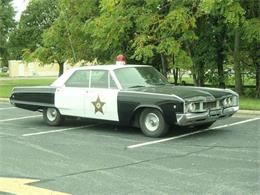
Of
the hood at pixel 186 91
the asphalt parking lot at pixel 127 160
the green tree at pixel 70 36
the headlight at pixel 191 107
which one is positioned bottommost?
the asphalt parking lot at pixel 127 160

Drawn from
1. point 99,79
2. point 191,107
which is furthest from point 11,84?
point 191,107

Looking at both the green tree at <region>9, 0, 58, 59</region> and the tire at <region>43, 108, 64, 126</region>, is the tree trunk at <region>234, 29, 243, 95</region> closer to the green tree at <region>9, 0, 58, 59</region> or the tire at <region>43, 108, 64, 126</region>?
the tire at <region>43, 108, 64, 126</region>

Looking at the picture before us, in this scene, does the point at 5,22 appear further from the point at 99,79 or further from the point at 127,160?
the point at 127,160

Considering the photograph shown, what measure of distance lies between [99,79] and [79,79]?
70 cm

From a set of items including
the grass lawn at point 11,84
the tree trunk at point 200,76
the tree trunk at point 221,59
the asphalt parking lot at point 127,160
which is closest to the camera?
the asphalt parking lot at point 127,160

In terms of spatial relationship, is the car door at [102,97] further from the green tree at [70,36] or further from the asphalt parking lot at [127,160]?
the green tree at [70,36]

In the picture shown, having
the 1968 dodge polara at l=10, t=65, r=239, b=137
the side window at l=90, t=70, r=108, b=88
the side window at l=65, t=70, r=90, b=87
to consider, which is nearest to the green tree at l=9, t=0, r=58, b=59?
the 1968 dodge polara at l=10, t=65, r=239, b=137

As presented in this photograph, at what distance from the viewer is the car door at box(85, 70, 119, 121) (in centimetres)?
1161

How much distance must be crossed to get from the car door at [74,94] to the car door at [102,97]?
17cm

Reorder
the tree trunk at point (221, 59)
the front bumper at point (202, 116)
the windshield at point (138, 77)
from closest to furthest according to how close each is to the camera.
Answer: the front bumper at point (202, 116) < the windshield at point (138, 77) < the tree trunk at point (221, 59)

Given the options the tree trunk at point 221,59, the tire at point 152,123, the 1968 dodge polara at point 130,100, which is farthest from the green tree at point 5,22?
the tire at point 152,123

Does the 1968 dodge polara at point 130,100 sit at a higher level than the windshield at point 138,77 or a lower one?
lower

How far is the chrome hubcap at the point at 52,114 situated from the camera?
13.1 m

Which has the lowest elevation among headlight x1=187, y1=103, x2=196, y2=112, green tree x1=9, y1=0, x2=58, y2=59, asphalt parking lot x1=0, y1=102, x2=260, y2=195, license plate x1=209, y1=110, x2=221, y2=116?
asphalt parking lot x1=0, y1=102, x2=260, y2=195
